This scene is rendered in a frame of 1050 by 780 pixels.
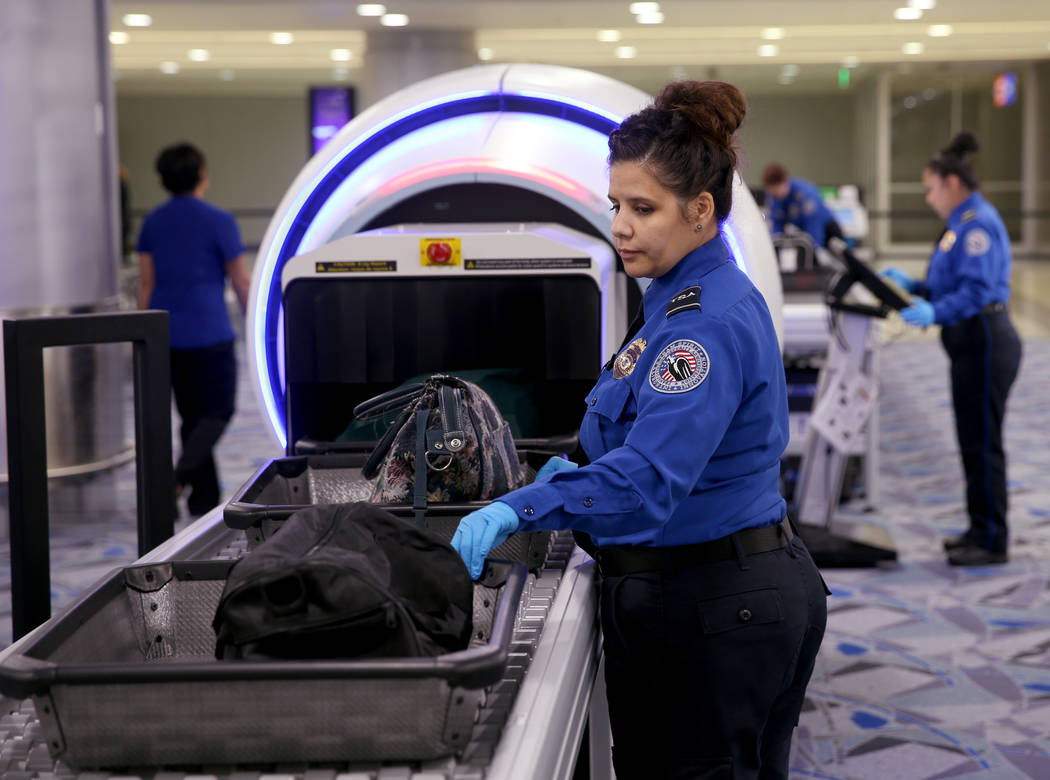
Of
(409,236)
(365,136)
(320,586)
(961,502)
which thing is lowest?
(961,502)

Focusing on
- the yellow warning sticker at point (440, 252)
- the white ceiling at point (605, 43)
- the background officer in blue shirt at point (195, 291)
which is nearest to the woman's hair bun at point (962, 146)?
the background officer in blue shirt at point (195, 291)

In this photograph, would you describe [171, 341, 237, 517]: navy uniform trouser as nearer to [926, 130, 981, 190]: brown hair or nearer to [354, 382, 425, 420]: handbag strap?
[926, 130, 981, 190]: brown hair

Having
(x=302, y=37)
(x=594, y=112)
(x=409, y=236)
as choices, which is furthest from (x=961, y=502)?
(x=302, y=37)

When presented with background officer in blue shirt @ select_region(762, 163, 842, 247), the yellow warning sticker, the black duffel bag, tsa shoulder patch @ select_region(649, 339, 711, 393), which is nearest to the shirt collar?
tsa shoulder patch @ select_region(649, 339, 711, 393)

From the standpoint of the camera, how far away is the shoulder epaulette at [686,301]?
168cm

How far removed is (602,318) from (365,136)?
3.12ft

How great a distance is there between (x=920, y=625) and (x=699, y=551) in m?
2.83

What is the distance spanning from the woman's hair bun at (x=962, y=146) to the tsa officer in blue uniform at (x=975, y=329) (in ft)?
0.54

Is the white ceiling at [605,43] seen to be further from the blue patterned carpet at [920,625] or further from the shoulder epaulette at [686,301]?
the shoulder epaulette at [686,301]

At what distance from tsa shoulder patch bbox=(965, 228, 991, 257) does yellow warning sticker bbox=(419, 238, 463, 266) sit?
3032 millimetres

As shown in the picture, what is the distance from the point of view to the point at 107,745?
1283 millimetres

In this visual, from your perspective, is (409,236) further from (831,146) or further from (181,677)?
(831,146)

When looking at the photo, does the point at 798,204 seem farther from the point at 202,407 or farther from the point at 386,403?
the point at 386,403

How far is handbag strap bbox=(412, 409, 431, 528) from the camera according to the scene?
1860 millimetres
